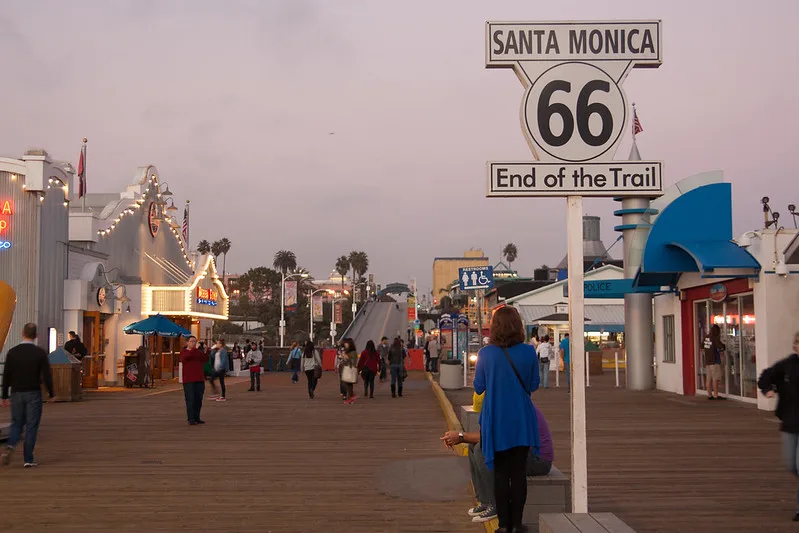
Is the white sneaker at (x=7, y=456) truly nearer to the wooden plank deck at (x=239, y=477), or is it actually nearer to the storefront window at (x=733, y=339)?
the wooden plank deck at (x=239, y=477)

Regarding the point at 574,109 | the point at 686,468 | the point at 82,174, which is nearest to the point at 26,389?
the point at 574,109

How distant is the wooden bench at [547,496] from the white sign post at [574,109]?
65 cm

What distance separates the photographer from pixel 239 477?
33.1 feet

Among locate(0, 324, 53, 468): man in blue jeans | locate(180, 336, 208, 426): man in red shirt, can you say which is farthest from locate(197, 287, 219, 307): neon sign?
locate(0, 324, 53, 468): man in blue jeans

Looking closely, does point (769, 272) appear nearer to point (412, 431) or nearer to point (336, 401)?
point (412, 431)

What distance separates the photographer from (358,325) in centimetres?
9938

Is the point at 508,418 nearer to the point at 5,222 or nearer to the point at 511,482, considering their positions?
the point at 511,482

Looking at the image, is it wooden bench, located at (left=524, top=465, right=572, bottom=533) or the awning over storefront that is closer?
wooden bench, located at (left=524, top=465, right=572, bottom=533)

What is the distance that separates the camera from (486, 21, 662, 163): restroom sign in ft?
20.6

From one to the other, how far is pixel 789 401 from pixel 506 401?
3.05 meters

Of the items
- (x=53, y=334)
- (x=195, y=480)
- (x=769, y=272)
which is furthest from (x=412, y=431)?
(x=53, y=334)

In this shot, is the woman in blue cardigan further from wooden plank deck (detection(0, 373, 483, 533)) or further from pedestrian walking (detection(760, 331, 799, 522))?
pedestrian walking (detection(760, 331, 799, 522))

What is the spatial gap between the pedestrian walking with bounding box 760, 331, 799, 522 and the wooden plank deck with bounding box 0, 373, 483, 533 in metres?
2.95

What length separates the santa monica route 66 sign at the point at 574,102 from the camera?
6250 millimetres
